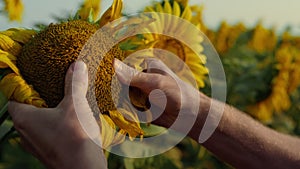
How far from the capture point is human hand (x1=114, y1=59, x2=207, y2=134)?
4.04 feet

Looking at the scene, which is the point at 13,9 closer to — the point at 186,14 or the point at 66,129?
the point at 186,14

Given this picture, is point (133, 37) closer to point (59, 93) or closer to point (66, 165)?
point (59, 93)

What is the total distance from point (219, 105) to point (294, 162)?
195mm

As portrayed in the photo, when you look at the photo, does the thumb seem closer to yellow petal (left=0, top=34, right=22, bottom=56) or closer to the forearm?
yellow petal (left=0, top=34, right=22, bottom=56)

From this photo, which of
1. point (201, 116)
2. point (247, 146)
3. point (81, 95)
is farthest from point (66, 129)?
point (247, 146)

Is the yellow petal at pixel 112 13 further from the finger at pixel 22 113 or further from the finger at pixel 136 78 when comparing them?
the finger at pixel 22 113

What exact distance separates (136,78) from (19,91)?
7.8 inches

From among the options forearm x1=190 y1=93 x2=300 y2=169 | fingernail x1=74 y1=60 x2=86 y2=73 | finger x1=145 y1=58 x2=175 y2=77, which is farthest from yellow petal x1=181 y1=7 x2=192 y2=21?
fingernail x1=74 y1=60 x2=86 y2=73

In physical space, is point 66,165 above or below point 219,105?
above

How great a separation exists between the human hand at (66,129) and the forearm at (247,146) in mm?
411

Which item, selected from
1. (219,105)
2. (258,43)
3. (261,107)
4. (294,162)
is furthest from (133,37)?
(258,43)

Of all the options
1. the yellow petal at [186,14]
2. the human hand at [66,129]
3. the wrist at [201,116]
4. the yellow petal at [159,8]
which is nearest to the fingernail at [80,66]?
the human hand at [66,129]

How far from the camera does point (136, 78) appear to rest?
47.2 inches

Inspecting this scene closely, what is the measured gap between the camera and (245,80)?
2.98m
